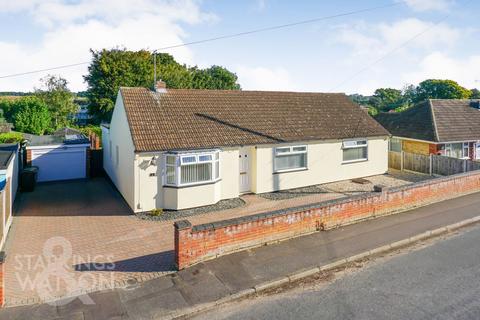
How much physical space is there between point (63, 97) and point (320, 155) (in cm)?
4412

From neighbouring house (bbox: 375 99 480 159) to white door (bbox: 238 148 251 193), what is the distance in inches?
517

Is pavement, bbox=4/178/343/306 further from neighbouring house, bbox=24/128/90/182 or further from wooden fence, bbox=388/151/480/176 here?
wooden fence, bbox=388/151/480/176

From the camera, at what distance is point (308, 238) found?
9961 millimetres

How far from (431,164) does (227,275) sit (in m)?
16.5

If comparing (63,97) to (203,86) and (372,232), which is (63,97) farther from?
(372,232)

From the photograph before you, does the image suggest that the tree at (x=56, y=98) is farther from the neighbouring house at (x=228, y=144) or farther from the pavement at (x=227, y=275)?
the pavement at (x=227, y=275)

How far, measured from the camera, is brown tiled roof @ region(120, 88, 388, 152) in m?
13.6

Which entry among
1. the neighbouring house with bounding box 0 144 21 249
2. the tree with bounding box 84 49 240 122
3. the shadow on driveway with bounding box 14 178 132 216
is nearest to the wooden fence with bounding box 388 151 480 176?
the shadow on driveway with bounding box 14 178 132 216

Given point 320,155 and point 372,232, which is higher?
point 320,155

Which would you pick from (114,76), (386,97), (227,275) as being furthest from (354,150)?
(386,97)

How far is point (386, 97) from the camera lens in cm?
→ 9688

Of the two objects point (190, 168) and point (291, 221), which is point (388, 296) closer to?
point (291, 221)

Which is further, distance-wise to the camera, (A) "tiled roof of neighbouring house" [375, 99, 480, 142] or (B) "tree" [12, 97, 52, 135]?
(B) "tree" [12, 97, 52, 135]

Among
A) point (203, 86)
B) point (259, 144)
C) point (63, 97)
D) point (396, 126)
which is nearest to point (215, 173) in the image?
point (259, 144)
